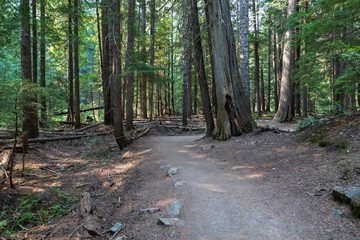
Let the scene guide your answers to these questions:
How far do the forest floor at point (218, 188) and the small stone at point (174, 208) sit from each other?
0.10m

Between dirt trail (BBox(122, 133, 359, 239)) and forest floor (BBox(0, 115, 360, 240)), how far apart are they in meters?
0.02

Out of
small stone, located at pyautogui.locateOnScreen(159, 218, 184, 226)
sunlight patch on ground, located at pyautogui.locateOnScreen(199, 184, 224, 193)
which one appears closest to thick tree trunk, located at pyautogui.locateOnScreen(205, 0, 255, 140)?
sunlight patch on ground, located at pyautogui.locateOnScreen(199, 184, 224, 193)

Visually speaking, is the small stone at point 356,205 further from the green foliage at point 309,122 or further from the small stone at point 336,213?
the green foliage at point 309,122

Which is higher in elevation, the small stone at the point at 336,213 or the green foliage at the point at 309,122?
the green foliage at the point at 309,122

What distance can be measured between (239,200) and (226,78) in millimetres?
5757

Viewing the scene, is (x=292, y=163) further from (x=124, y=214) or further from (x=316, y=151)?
(x=124, y=214)

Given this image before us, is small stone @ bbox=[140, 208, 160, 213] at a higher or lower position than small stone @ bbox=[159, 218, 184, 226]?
Answer: lower

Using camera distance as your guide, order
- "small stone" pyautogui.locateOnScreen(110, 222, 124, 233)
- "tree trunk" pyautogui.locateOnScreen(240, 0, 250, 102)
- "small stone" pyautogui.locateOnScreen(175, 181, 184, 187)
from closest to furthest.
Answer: "small stone" pyautogui.locateOnScreen(110, 222, 124, 233)
"small stone" pyautogui.locateOnScreen(175, 181, 184, 187)
"tree trunk" pyautogui.locateOnScreen(240, 0, 250, 102)

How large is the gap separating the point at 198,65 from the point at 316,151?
20.4ft

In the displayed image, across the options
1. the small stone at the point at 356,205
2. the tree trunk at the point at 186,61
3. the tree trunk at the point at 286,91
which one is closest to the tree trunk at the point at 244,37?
the tree trunk at the point at 186,61

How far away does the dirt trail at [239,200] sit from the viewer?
2803 mm

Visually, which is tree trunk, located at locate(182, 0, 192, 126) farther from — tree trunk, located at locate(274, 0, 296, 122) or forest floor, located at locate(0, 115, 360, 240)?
tree trunk, located at locate(274, 0, 296, 122)

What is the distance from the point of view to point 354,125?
15.7 feet

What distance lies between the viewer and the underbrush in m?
4.17
